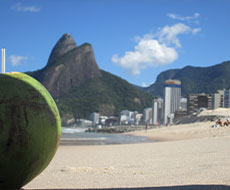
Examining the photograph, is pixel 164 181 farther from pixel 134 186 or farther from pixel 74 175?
pixel 74 175

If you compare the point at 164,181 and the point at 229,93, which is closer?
the point at 164,181

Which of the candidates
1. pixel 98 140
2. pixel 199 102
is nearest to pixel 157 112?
pixel 199 102

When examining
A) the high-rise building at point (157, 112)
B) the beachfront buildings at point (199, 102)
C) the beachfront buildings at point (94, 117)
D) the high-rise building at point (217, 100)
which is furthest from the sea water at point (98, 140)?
the beachfront buildings at point (94, 117)

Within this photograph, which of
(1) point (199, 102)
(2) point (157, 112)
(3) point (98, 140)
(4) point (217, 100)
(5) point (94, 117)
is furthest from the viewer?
(5) point (94, 117)

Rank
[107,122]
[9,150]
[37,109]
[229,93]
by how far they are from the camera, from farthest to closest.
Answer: [107,122] < [229,93] < [37,109] < [9,150]

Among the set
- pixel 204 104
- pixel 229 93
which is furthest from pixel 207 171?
pixel 204 104

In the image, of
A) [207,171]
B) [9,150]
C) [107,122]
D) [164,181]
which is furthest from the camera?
[107,122]

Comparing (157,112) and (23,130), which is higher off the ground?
(157,112)

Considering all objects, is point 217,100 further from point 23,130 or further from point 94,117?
point 23,130

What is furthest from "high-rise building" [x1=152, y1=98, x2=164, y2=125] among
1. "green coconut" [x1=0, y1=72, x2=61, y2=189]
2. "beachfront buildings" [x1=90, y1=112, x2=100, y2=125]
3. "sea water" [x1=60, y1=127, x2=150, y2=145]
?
"green coconut" [x1=0, y1=72, x2=61, y2=189]
